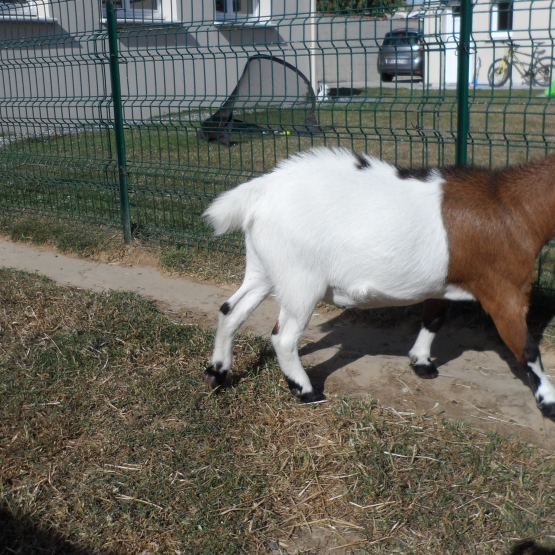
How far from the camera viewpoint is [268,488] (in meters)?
3.10

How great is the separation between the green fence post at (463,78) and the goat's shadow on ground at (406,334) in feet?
3.70

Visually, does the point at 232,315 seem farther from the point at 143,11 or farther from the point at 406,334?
the point at 143,11

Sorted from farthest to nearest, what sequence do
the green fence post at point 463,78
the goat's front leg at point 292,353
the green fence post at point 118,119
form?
the green fence post at point 118,119 < the green fence post at point 463,78 < the goat's front leg at point 292,353

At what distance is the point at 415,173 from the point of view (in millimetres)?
3730

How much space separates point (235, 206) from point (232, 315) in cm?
64

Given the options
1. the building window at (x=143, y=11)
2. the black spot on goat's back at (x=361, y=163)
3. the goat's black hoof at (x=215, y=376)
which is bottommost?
the goat's black hoof at (x=215, y=376)

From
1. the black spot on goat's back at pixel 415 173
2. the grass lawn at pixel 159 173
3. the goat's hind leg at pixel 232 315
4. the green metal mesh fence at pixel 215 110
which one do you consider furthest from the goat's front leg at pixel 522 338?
the grass lawn at pixel 159 173

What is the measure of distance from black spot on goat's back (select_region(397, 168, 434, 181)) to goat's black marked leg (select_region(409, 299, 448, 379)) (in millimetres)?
834

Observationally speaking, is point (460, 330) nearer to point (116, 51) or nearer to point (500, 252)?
point (500, 252)

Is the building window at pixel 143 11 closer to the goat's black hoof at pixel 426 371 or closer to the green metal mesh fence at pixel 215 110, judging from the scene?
the green metal mesh fence at pixel 215 110

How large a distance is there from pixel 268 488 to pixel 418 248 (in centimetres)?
138

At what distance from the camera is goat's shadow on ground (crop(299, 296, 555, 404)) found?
4.45 meters

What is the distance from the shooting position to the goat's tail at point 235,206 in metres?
3.53

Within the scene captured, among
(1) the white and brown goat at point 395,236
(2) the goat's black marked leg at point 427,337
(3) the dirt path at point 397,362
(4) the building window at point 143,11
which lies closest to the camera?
(1) the white and brown goat at point 395,236
